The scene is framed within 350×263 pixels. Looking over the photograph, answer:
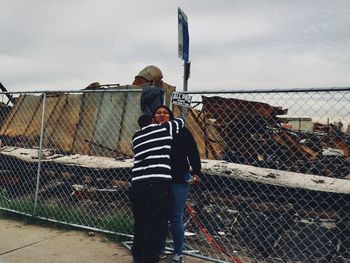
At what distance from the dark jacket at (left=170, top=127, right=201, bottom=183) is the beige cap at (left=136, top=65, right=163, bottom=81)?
6.18m

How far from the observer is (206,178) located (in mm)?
6375

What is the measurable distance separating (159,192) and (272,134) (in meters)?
7.61

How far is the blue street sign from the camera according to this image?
431cm

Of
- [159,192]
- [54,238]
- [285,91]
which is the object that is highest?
[285,91]

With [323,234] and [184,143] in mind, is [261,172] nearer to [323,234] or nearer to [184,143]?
[323,234]

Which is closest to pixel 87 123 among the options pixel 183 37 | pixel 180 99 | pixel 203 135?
pixel 203 135

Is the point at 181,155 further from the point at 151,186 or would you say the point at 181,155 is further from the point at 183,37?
the point at 183,37

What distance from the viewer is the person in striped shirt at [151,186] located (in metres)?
3.48

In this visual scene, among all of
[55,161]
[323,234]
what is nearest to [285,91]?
[323,234]

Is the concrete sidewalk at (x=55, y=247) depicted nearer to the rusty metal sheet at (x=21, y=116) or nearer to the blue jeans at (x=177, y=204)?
the blue jeans at (x=177, y=204)

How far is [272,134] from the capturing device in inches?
412

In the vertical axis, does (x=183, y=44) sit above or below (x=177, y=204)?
above

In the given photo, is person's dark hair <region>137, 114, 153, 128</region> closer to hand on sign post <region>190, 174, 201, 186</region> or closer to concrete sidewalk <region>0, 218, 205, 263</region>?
hand on sign post <region>190, 174, 201, 186</region>

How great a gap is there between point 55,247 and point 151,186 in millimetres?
1828
